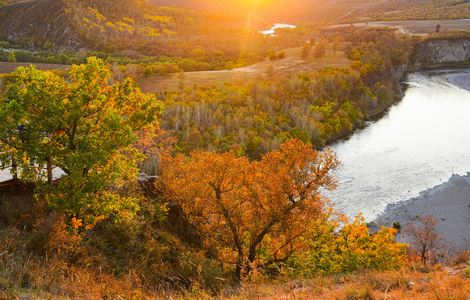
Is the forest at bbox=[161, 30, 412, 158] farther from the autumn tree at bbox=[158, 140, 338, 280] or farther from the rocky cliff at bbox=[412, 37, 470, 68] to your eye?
the rocky cliff at bbox=[412, 37, 470, 68]

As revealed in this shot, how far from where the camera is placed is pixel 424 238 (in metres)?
33.4

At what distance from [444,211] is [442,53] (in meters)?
110

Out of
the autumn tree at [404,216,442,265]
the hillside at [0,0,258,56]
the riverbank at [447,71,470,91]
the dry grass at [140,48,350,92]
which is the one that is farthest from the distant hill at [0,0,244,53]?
the autumn tree at [404,216,442,265]

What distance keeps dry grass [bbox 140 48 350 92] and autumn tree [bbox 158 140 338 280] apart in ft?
157

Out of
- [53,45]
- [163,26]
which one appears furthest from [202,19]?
[53,45]

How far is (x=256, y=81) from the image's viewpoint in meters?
77.2

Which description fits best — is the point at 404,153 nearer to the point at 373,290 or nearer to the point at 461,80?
the point at 373,290

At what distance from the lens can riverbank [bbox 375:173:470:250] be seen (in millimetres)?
39969

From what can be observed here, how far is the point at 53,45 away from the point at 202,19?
8410 cm

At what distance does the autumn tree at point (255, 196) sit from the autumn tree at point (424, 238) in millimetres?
11052

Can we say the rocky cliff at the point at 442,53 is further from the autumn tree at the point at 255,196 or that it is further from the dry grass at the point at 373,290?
the dry grass at the point at 373,290

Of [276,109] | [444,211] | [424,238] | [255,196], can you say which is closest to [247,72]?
[276,109]

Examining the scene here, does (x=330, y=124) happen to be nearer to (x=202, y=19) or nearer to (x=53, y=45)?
(x=53, y=45)

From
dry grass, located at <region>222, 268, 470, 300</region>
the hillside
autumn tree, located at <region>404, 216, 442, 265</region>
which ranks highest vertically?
the hillside
